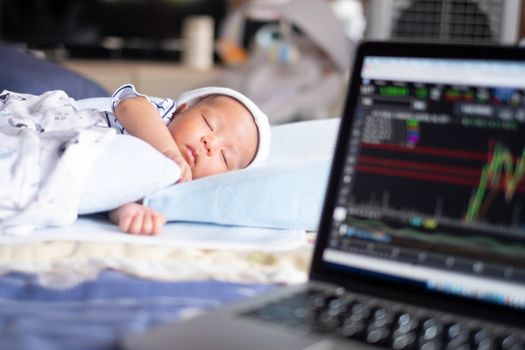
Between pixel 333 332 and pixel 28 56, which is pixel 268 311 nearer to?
pixel 333 332

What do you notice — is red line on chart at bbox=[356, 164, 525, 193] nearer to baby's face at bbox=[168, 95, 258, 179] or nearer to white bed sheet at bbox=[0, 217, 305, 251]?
white bed sheet at bbox=[0, 217, 305, 251]

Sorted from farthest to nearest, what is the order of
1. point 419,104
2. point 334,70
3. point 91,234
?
point 334,70 → point 91,234 → point 419,104

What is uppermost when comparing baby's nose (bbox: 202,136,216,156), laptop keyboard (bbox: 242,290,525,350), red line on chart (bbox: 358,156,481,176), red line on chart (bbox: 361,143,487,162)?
red line on chart (bbox: 361,143,487,162)

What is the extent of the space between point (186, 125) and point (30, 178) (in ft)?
1.16

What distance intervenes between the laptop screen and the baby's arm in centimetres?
48

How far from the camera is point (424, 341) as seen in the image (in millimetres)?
653

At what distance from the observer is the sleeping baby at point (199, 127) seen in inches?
50.8

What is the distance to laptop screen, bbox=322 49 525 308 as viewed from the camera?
28.8 inches

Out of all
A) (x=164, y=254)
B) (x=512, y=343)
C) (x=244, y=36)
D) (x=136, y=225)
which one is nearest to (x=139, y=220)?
(x=136, y=225)

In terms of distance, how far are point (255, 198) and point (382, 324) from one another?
1.67 feet

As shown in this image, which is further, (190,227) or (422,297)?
(190,227)

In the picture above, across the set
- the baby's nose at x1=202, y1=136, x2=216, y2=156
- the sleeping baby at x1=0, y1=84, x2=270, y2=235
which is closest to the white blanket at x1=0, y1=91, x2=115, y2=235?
the sleeping baby at x1=0, y1=84, x2=270, y2=235

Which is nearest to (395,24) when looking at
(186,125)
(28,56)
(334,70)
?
(334,70)

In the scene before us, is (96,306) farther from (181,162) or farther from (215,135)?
A: (215,135)
